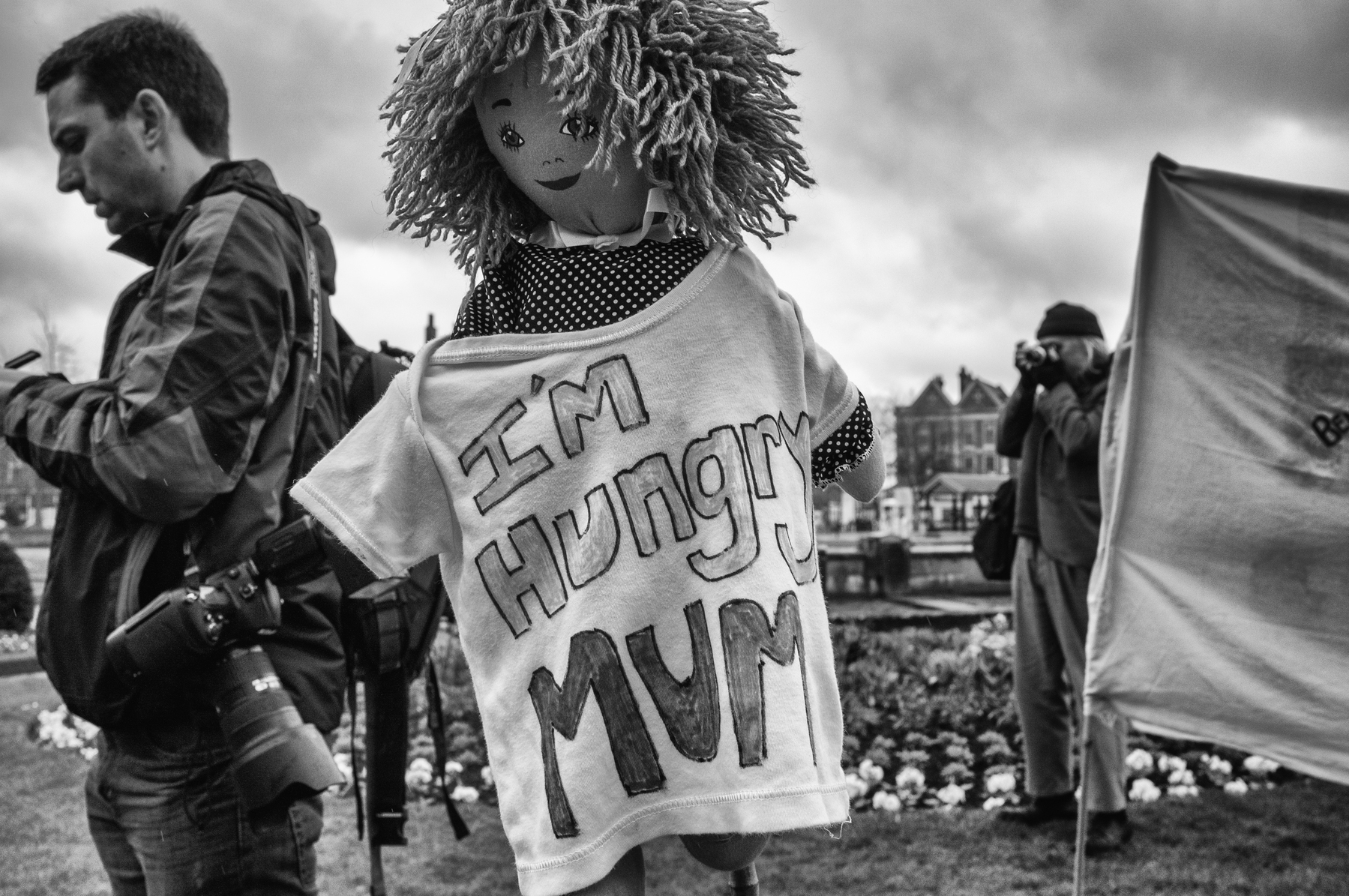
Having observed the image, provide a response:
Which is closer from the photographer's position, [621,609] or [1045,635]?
[621,609]

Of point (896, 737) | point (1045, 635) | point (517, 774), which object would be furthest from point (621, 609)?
point (896, 737)

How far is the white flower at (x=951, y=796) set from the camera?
4.99m

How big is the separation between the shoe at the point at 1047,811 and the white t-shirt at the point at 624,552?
133 inches

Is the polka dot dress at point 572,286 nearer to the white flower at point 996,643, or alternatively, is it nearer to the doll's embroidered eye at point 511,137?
the doll's embroidered eye at point 511,137

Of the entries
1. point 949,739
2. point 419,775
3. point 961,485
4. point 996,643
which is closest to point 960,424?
point 961,485

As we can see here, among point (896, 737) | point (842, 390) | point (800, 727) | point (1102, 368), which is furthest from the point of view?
point (896, 737)

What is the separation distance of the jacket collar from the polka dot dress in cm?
72

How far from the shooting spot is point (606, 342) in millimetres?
1582

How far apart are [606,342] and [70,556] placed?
1057 millimetres

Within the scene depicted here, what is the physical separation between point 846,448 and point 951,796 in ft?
11.7

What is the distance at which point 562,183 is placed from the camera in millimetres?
1684

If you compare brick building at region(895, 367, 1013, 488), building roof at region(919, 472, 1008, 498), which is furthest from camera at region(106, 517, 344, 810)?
brick building at region(895, 367, 1013, 488)

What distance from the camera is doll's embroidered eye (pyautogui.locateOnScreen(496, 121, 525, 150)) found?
5.52 ft

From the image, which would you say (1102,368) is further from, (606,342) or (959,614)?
(959,614)
